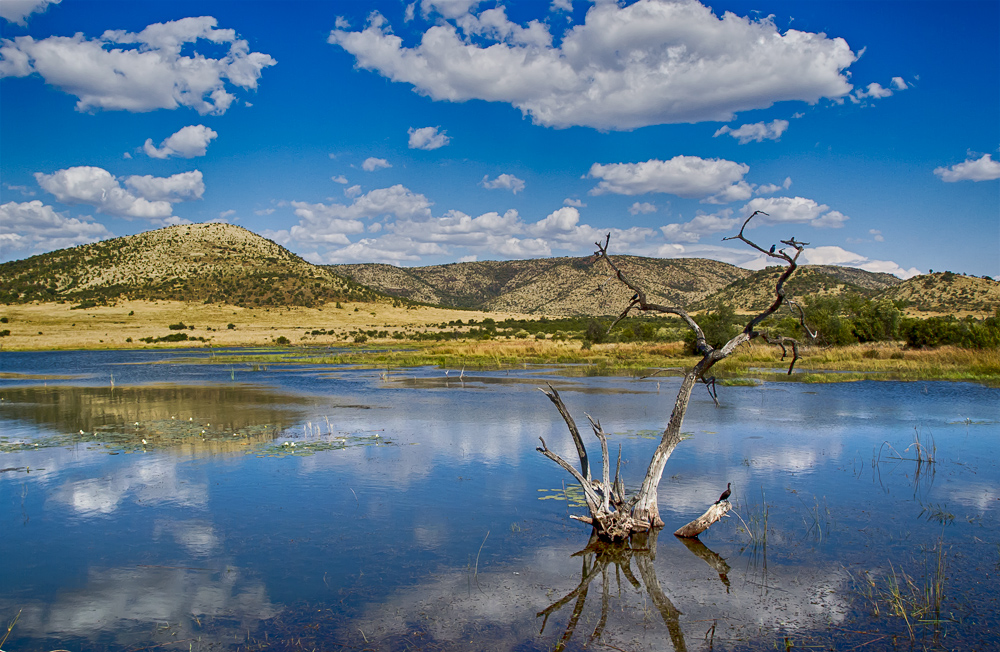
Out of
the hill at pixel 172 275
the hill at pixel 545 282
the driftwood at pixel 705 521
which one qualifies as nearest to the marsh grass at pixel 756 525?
the driftwood at pixel 705 521

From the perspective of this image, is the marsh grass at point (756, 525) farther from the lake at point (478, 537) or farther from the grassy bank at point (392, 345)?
the grassy bank at point (392, 345)

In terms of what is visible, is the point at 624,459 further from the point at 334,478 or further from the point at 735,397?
the point at 735,397

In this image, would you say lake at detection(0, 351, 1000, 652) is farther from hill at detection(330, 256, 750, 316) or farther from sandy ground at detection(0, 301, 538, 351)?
hill at detection(330, 256, 750, 316)

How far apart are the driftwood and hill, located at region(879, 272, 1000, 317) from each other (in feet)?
262

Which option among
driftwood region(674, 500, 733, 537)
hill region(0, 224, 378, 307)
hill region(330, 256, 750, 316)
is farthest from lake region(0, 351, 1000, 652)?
hill region(330, 256, 750, 316)

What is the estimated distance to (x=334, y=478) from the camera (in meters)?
13.3

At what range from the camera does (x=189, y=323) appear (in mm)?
76812

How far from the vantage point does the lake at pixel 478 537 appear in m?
7.09

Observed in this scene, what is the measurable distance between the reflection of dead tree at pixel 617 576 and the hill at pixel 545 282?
10625 cm

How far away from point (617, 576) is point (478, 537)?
223 cm

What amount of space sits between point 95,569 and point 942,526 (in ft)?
37.8

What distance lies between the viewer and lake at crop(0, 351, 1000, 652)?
7.09 m

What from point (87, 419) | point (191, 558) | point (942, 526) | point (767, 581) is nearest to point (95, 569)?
point (191, 558)

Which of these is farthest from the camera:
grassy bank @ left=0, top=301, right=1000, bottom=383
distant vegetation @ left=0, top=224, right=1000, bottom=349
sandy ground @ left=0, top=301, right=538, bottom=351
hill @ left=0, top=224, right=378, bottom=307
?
hill @ left=0, top=224, right=378, bottom=307
